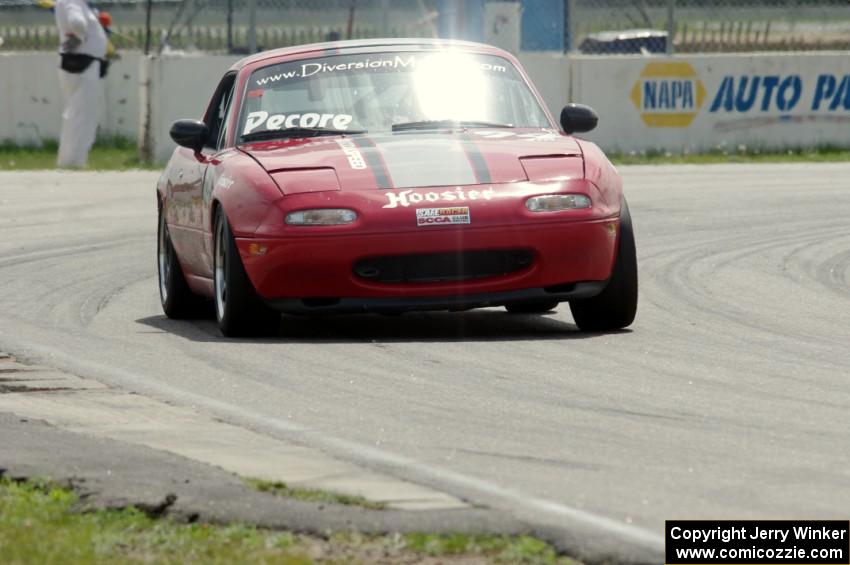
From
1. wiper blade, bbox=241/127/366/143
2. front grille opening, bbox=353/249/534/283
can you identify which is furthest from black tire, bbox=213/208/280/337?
wiper blade, bbox=241/127/366/143

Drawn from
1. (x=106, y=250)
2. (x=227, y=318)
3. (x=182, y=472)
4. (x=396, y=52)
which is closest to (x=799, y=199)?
(x=106, y=250)

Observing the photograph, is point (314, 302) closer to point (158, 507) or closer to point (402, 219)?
point (402, 219)

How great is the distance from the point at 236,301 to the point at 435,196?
39.6 inches

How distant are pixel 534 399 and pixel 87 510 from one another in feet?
7.04

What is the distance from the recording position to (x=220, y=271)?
29.1 feet

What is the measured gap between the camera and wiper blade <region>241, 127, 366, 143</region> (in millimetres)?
9281

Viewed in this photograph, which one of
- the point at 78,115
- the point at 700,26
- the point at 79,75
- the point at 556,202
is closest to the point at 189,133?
the point at 556,202

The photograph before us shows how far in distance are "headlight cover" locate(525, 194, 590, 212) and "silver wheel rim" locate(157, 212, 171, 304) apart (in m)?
2.45

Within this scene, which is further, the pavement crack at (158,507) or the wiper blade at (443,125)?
the wiper blade at (443,125)

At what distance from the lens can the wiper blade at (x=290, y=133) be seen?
9281 mm

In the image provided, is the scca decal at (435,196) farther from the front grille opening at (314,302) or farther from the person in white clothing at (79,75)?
the person in white clothing at (79,75)

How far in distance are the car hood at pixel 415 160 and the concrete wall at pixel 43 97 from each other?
48.4ft

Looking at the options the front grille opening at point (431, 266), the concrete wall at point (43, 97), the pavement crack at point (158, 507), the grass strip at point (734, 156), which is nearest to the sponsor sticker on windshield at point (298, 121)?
the front grille opening at point (431, 266)

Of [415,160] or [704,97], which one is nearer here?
[415,160]
